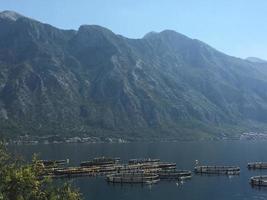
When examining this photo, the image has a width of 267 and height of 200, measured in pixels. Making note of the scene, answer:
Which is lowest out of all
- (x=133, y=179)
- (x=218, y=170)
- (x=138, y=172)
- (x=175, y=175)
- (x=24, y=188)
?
(x=133, y=179)

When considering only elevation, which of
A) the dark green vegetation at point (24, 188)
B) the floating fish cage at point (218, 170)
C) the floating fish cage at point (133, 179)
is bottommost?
the floating fish cage at point (133, 179)

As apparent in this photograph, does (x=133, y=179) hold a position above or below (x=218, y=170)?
below

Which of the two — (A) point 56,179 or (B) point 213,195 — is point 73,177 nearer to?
(A) point 56,179

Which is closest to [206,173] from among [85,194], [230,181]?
[230,181]

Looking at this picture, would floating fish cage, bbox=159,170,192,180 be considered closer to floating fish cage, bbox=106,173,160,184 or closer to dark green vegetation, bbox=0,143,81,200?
floating fish cage, bbox=106,173,160,184

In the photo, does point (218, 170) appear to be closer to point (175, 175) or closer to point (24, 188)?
point (175, 175)

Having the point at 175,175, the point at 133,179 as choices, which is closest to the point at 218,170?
the point at 175,175

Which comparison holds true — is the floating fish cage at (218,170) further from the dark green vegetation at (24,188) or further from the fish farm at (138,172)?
the dark green vegetation at (24,188)

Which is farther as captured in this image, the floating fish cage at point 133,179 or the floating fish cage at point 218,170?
the floating fish cage at point 218,170

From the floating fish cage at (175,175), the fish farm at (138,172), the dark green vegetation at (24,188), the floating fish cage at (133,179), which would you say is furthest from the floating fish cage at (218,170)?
the dark green vegetation at (24,188)

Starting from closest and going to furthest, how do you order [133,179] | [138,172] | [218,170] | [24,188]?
[24,188] → [133,179] → [138,172] → [218,170]

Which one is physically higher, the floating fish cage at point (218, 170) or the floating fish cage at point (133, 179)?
the floating fish cage at point (218, 170)

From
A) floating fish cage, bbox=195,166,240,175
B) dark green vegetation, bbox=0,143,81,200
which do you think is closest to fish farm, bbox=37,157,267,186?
floating fish cage, bbox=195,166,240,175

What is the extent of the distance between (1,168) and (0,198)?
6386 millimetres
